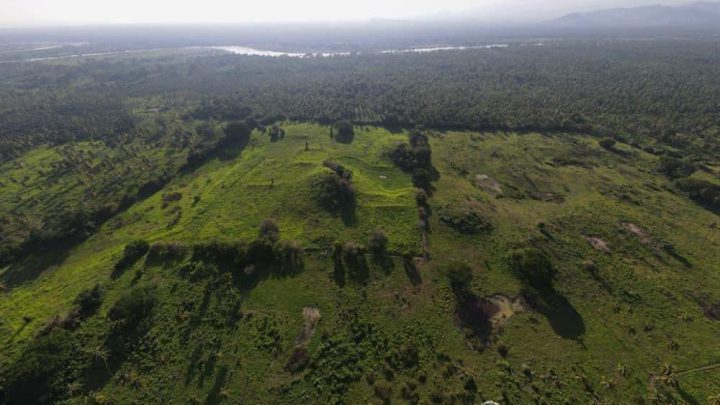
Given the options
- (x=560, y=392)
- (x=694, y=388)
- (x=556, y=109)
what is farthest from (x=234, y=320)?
(x=556, y=109)

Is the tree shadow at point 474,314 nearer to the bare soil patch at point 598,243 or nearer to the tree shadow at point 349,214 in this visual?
the tree shadow at point 349,214

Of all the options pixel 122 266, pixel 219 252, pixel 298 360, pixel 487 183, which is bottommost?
pixel 298 360

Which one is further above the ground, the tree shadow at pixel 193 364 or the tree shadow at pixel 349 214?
the tree shadow at pixel 349 214

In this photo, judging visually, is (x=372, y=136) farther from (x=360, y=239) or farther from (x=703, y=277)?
(x=703, y=277)

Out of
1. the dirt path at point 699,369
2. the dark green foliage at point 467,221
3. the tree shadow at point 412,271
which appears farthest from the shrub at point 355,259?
the dirt path at point 699,369

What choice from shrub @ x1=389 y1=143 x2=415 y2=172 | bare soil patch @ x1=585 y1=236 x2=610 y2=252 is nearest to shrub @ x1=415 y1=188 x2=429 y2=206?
shrub @ x1=389 y1=143 x2=415 y2=172

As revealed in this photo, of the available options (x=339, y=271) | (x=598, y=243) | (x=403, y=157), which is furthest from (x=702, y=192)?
(x=339, y=271)

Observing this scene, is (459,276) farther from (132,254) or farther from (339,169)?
(132,254)
